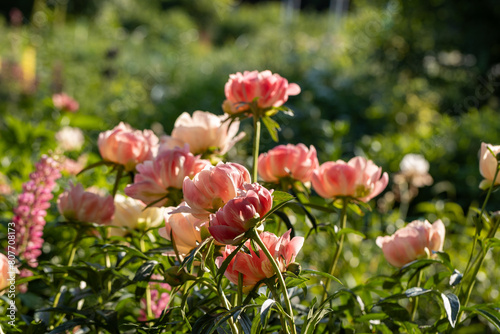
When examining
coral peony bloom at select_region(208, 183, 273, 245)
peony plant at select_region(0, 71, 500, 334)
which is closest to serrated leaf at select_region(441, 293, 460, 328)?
peony plant at select_region(0, 71, 500, 334)

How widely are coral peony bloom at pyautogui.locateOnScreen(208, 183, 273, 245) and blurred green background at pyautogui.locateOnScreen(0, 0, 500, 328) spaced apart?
1.53 m

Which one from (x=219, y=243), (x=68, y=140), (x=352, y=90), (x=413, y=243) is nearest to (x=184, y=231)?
(x=219, y=243)

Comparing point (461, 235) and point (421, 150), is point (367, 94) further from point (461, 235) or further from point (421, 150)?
point (461, 235)

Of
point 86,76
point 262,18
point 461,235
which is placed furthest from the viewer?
point 262,18

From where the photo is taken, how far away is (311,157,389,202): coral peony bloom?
2.72 ft

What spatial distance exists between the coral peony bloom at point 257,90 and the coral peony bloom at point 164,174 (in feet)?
0.44

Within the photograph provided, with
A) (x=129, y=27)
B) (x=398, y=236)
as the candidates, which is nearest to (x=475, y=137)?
(x=398, y=236)

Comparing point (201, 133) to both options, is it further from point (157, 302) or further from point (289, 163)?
point (157, 302)

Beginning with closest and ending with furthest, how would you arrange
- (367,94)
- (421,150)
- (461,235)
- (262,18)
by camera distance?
(461,235)
(421,150)
(367,94)
(262,18)

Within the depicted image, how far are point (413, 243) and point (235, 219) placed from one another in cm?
39

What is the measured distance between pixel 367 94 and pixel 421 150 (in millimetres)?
1606

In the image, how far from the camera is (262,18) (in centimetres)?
1547

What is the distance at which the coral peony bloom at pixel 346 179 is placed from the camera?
0.83 m

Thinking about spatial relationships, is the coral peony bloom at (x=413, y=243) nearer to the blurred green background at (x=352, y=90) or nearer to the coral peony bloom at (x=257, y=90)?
the coral peony bloom at (x=257, y=90)
